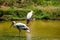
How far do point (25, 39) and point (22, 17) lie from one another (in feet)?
37.6

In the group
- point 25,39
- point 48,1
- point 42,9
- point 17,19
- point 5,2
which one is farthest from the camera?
point 48,1

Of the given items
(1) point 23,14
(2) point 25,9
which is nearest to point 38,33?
(1) point 23,14

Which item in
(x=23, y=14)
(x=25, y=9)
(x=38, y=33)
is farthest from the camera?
(x=25, y=9)

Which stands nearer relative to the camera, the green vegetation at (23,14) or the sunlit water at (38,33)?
the sunlit water at (38,33)

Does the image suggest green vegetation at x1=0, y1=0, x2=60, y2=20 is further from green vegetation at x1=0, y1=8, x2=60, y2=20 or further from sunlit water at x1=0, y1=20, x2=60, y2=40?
sunlit water at x1=0, y1=20, x2=60, y2=40

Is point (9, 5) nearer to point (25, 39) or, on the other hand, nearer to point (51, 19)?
point (51, 19)

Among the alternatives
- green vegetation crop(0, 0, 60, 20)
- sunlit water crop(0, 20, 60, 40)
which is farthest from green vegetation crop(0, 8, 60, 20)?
sunlit water crop(0, 20, 60, 40)

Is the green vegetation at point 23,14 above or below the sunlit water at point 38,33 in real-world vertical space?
below

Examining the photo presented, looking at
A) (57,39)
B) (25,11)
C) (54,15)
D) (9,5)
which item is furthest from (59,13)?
(57,39)

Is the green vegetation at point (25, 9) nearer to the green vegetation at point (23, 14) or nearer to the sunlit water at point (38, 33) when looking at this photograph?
the green vegetation at point (23, 14)

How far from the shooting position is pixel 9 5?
2788cm

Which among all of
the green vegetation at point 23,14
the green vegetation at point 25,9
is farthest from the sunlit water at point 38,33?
the green vegetation at point 23,14

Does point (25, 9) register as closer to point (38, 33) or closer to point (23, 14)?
point (23, 14)

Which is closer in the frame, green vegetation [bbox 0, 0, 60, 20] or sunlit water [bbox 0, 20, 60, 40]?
sunlit water [bbox 0, 20, 60, 40]
